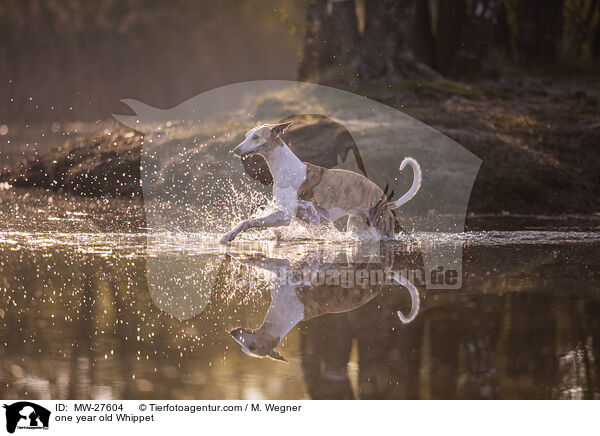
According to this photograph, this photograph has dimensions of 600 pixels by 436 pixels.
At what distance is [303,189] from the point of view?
4715 millimetres

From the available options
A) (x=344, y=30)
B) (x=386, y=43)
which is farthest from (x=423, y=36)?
(x=344, y=30)

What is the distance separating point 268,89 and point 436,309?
7.12 m

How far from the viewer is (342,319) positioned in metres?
2.82

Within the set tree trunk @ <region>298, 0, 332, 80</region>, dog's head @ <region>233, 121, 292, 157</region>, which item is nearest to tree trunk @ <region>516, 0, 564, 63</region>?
tree trunk @ <region>298, 0, 332, 80</region>

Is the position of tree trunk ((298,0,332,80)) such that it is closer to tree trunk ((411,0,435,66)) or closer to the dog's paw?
tree trunk ((411,0,435,66))

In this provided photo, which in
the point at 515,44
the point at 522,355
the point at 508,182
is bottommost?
the point at 508,182

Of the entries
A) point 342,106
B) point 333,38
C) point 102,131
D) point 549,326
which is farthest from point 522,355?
point 333,38

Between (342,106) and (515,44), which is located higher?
(515,44)

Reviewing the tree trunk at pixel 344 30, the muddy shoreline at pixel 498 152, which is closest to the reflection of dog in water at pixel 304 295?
the muddy shoreline at pixel 498 152

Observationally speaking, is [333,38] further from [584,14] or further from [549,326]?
[549,326]

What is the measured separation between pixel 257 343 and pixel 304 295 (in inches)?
28.9
